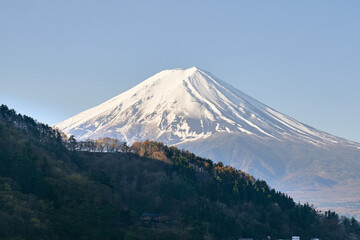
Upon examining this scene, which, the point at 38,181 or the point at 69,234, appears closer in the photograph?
the point at 69,234

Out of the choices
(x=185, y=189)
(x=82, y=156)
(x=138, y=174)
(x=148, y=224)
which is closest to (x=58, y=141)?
(x=82, y=156)

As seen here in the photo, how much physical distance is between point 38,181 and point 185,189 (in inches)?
931

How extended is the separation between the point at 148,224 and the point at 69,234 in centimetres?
1317

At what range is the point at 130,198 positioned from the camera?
260 ft

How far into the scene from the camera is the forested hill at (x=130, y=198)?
5847 centimetres

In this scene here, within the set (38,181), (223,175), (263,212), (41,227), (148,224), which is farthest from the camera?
(223,175)

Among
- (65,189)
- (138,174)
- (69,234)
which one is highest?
(138,174)

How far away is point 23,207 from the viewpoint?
55.2 meters

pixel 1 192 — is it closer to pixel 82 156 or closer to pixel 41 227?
pixel 41 227

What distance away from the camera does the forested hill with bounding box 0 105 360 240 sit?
2302 inches

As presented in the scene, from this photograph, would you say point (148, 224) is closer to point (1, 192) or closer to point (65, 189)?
point (65, 189)

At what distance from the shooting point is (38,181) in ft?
207

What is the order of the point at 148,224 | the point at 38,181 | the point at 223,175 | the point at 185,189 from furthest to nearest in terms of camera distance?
the point at 223,175 < the point at 185,189 < the point at 148,224 < the point at 38,181

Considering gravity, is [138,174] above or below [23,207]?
above
